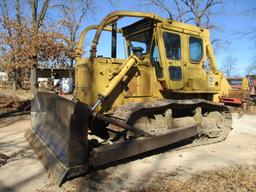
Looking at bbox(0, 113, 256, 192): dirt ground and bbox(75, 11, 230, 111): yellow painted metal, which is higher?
bbox(75, 11, 230, 111): yellow painted metal

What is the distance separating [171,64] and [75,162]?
3307mm

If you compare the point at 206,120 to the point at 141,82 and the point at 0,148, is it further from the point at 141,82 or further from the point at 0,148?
the point at 0,148

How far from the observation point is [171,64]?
6.54 m

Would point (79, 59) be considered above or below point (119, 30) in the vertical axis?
below

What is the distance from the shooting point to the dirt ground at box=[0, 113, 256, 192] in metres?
4.38

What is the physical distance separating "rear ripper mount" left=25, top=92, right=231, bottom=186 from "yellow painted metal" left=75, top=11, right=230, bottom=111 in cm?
77

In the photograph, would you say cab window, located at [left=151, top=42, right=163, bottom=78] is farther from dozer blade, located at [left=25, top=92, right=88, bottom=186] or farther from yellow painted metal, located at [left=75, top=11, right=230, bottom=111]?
dozer blade, located at [left=25, top=92, right=88, bottom=186]

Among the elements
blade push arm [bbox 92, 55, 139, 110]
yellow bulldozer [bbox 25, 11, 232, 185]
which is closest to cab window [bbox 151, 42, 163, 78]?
yellow bulldozer [bbox 25, 11, 232, 185]

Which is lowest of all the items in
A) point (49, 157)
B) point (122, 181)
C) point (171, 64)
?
point (122, 181)

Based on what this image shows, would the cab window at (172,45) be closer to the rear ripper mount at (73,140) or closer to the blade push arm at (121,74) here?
the blade push arm at (121,74)

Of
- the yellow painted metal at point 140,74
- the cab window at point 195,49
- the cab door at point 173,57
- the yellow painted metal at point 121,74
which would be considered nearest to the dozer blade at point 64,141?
the yellow painted metal at point 140,74

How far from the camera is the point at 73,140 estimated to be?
14.4ft

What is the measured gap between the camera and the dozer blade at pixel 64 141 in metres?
4.37

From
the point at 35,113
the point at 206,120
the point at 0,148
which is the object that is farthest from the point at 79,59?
the point at 206,120
